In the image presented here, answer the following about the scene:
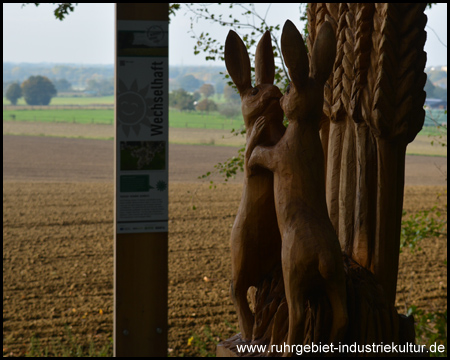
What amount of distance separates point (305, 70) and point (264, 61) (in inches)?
7.7

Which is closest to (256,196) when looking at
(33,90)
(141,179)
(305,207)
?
(305,207)

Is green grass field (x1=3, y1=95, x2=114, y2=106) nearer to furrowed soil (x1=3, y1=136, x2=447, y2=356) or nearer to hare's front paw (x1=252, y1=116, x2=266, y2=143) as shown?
furrowed soil (x1=3, y1=136, x2=447, y2=356)

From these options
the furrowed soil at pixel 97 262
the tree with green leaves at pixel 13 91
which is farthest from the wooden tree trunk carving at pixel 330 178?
the tree with green leaves at pixel 13 91

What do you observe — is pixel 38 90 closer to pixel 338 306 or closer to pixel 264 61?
pixel 264 61

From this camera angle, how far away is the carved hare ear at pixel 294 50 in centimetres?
113

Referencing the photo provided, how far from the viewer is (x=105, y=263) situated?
457 centimetres

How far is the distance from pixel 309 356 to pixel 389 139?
0.60 meters

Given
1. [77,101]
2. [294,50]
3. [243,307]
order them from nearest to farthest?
[294,50] → [243,307] → [77,101]

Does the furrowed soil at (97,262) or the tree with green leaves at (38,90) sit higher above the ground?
A: the tree with green leaves at (38,90)

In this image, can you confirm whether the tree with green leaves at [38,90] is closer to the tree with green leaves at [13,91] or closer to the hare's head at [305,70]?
the tree with green leaves at [13,91]

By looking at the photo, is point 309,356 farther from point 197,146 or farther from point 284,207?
point 197,146

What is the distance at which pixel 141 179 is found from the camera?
5.92 feet

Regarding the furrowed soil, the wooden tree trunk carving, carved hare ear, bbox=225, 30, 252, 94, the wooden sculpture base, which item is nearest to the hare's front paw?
the wooden tree trunk carving

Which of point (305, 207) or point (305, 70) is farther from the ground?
point (305, 70)
